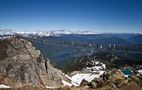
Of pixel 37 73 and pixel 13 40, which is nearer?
pixel 37 73

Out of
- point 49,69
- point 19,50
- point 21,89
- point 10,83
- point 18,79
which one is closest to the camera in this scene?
point 21,89

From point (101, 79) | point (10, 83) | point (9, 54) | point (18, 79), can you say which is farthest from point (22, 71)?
point (101, 79)

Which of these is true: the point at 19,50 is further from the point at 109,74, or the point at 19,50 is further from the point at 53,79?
the point at 109,74

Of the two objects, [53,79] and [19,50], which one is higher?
[19,50]

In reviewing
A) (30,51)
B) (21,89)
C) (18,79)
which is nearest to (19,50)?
(30,51)

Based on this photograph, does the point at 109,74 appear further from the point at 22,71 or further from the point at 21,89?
the point at 21,89

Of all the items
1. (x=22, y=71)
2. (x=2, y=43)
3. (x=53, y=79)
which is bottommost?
(x=53, y=79)

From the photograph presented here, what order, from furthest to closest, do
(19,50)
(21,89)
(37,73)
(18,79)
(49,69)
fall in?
(49,69) < (19,50) < (37,73) < (18,79) < (21,89)
